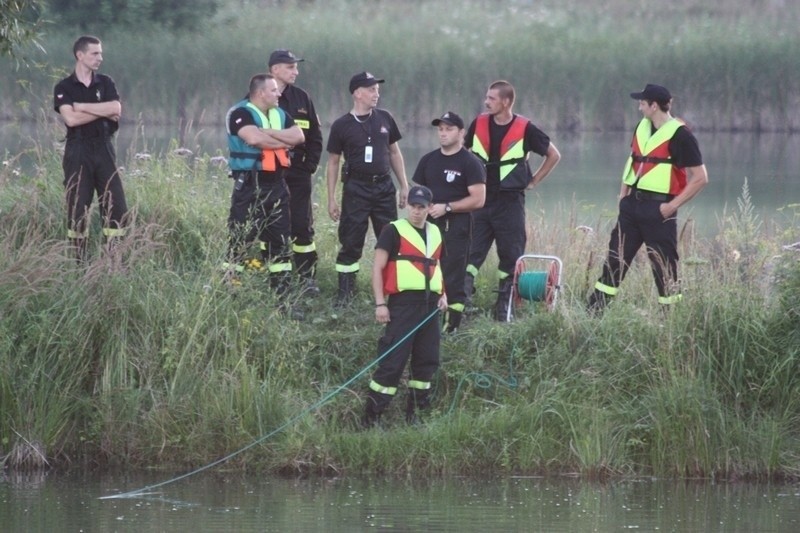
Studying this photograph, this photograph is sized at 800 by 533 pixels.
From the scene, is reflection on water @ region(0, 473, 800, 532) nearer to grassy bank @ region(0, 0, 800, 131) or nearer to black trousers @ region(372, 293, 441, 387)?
black trousers @ region(372, 293, 441, 387)

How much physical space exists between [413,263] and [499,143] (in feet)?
6.45

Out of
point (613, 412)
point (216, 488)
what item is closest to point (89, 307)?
point (216, 488)

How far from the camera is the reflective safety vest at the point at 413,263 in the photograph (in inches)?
391

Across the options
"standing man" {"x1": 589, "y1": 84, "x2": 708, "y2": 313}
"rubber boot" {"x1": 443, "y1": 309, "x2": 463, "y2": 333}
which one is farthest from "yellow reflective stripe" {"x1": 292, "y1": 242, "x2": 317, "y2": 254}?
"standing man" {"x1": 589, "y1": 84, "x2": 708, "y2": 313}

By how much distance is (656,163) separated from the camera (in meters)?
10.9

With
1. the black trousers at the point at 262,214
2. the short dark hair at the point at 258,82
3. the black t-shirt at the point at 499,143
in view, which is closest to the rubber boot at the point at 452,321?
the black t-shirt at the point at 499,143

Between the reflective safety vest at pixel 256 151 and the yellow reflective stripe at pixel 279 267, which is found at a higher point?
the reflective safety vest at pixel 256 151

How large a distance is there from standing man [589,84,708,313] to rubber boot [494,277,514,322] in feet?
2.79

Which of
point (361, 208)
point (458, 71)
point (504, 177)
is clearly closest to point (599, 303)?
point (504, 177)

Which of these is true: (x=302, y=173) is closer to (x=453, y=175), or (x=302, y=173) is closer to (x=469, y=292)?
(x=453, y=175)

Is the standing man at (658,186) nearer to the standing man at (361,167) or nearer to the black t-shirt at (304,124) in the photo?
the standing man at (361,167)

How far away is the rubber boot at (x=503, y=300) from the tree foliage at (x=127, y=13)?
1983 cm

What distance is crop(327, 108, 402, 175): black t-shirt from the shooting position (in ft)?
37.2

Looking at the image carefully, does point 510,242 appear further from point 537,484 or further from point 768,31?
point 768,31
